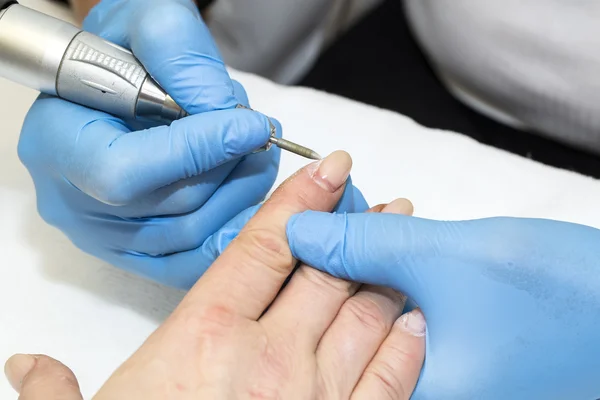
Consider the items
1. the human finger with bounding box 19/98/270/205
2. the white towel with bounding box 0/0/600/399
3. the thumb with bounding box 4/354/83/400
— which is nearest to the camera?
the thumb with bounding box 4/354/83/400

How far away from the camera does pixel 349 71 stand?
3.75 ft

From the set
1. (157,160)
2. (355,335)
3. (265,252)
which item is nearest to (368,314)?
(355,335)

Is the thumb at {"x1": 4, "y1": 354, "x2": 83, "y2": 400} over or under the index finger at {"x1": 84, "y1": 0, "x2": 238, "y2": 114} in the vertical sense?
under

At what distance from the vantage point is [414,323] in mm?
629

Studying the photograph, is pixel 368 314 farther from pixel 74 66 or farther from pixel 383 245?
pixel 74 66

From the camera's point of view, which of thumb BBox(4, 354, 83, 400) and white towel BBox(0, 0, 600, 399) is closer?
thumb BBox(4, 354, 83, 400)

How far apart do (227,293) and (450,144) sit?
463 millimetres

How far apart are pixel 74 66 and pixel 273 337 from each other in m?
0.35

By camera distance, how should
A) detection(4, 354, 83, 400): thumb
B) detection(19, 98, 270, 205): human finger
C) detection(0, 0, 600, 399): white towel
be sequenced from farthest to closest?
1. detection(0, 0, 600, 399): white towel
2. detection(19, 98, 270, 205): human finger
3. detection(4, 354, 83, 400): thumb

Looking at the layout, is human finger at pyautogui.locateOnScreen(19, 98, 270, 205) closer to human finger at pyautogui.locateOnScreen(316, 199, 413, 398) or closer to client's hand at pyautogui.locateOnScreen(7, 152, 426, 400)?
client's hand at pyautogui.locateOnScreen(7, 152, 426, 400)

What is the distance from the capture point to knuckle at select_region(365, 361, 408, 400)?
0.59 metres

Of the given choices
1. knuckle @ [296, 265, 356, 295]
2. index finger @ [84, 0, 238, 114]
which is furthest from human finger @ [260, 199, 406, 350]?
index finger @ [84, 0, 238, 114]

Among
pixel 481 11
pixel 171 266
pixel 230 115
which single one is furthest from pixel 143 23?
pixel 481 11

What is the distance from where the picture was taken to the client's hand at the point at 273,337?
1.69 feet
